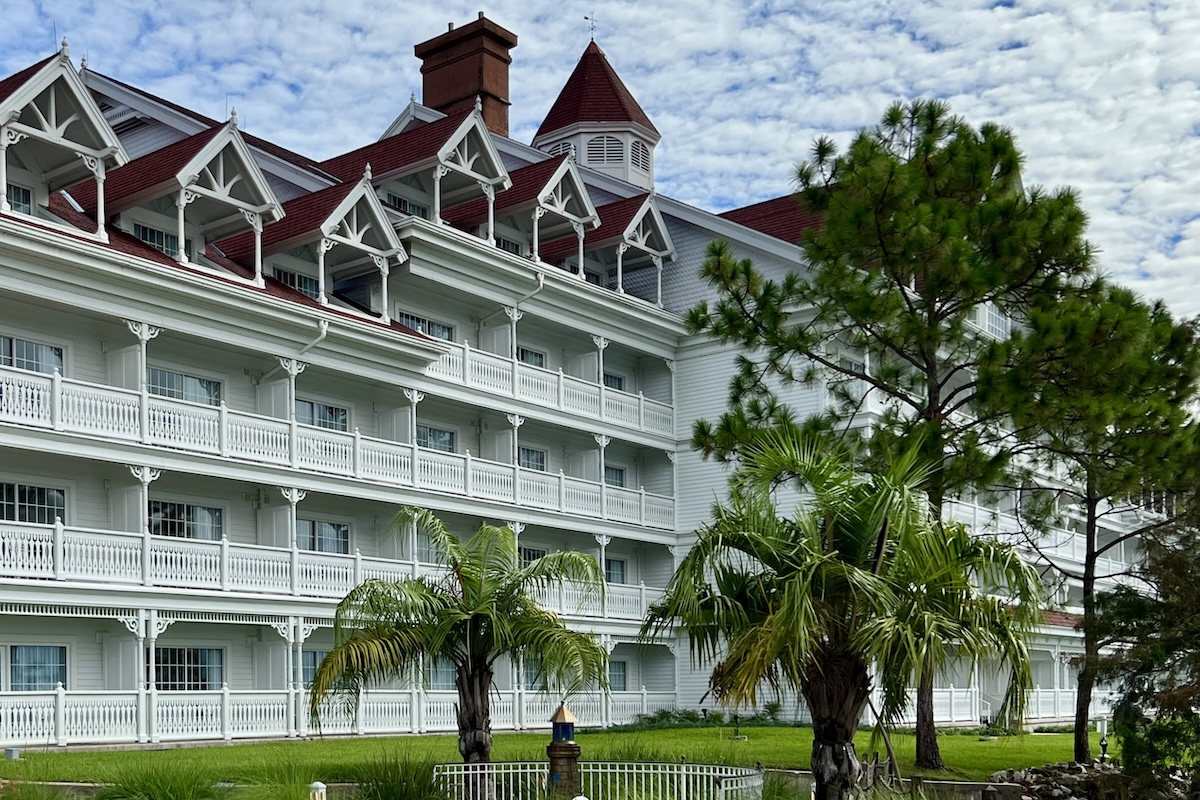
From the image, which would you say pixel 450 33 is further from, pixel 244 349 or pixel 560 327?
pixel 244 349

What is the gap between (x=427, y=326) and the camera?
4016cm

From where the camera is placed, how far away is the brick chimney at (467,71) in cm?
4688

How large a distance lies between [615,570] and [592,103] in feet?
51.9

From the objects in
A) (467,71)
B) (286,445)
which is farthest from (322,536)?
(467,71)

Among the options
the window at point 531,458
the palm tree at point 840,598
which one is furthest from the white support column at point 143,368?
the palm tree at point 840,598

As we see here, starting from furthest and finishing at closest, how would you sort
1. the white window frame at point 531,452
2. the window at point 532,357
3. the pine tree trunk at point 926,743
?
the window at point 532,357 < the white window frame at point 531,452 < the pine tree trunk at point 926,743

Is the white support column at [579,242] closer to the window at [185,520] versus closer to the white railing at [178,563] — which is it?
the white railing at [178,563]

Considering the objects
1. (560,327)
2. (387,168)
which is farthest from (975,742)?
(387,168)

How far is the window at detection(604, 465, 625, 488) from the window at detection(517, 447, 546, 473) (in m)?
2.94

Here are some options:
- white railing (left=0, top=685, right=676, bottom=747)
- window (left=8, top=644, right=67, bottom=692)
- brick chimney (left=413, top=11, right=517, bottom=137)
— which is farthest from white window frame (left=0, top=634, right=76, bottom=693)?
brick chimney (left=413, top=11, right=517, bottom=137)

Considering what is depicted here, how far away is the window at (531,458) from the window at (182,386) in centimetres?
1088

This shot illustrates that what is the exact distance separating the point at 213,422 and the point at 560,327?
1363 centimetres

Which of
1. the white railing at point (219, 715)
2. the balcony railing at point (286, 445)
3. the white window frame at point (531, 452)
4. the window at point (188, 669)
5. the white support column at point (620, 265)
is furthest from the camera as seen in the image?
the white window frame at point (531, 452)

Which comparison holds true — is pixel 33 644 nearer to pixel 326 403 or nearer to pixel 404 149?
pixel 326 403
